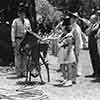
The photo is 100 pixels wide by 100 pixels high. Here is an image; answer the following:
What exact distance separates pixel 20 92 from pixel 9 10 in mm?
6187

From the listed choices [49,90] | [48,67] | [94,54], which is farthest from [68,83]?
[94,54]

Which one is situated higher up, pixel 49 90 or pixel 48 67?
pixel 48 67

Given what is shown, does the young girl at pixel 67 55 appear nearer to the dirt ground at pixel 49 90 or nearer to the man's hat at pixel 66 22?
the man's hat at pixel 66 22

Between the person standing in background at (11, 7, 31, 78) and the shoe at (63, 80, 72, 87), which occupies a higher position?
the person standing in background at (11, 7, 31, 78)

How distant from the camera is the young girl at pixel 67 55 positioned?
30.6 ft

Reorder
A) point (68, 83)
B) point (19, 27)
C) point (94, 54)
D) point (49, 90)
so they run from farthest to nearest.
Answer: point (94, 54) → point (19, 27) → point (68, 83) → point (49, 90)

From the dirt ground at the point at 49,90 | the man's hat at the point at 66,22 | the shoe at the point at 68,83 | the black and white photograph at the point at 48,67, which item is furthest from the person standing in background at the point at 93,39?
the shoe at the point at 68,83

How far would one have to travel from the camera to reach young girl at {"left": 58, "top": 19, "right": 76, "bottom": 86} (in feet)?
30.6

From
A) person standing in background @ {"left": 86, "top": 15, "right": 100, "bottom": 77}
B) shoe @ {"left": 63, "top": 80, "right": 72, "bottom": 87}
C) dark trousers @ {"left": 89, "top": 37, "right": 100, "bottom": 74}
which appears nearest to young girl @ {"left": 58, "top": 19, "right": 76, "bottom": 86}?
shoe @ {"left": 63, "top": 80, "right": 72, "bottom": 87}

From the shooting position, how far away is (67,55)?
935 cm

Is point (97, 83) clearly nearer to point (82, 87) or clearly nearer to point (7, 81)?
point (82, 87)

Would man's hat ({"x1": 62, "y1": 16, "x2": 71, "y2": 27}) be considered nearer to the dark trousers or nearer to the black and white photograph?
the black and white photograph

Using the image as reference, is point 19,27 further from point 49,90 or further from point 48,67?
point 49,90

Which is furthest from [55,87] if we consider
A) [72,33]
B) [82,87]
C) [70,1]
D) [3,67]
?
[70,1]
